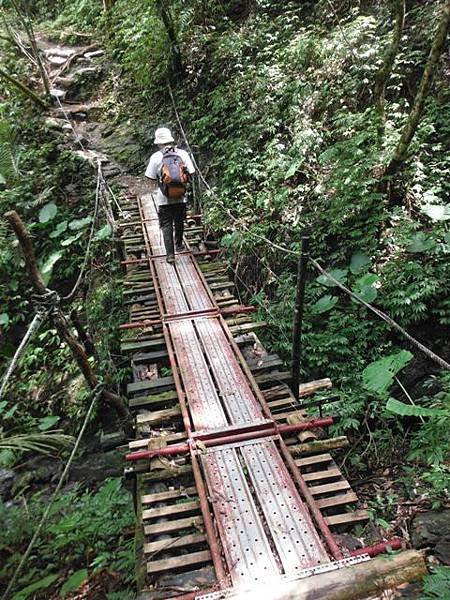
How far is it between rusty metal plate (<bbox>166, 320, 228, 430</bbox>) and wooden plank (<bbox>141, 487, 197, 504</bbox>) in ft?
1.86

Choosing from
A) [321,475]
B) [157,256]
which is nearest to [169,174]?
[157,256]

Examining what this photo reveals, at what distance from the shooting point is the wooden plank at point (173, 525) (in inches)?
112

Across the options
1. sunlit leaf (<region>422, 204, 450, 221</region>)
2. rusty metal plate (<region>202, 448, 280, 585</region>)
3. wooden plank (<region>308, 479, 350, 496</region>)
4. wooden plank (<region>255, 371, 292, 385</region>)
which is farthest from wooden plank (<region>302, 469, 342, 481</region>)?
sunlit leaf (<region>422, 204, 450, 221</region>)

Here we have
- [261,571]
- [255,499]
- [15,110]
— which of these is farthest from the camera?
[15,110]

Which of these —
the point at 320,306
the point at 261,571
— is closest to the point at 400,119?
the point at 320,306

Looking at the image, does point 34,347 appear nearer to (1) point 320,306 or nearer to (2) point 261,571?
(1) point 320,306

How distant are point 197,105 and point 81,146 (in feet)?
10.7

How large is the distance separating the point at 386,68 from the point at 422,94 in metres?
1.07

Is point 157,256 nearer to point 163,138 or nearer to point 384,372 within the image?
point 163,138

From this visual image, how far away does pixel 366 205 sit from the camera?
19.2ft

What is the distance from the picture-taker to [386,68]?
5.84 m

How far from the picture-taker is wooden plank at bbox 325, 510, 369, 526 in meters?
2.76

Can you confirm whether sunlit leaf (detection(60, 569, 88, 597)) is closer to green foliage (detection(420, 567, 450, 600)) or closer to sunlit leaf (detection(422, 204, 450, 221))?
green foliage (detection(420, 567, 450, 600))

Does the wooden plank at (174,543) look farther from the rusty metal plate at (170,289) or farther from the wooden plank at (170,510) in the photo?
the rusty metal plate at (170,289)
